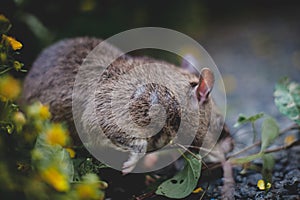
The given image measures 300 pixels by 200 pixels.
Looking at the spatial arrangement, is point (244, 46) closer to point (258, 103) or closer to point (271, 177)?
point (258, 103)

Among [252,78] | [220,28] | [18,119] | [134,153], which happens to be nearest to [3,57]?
[18,119]

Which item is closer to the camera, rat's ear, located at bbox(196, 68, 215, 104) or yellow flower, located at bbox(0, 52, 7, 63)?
yellow flower, located at bbox(0, 52, 7, 63)

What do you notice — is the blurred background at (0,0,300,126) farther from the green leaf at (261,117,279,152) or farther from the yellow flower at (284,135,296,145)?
the green leaf at (261,117,279,152)

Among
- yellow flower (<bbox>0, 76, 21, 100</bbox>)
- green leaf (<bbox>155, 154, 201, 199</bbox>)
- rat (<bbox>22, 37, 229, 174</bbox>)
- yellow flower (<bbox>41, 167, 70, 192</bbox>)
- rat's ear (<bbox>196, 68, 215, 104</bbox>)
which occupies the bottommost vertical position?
yellow flower (<bbox>41, 167, 70, 192</bbox>)

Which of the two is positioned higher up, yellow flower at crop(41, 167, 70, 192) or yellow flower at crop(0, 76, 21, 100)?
yellow flower at crop(0, 76, 21, 100)

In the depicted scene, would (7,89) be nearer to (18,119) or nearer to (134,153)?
(18,119)

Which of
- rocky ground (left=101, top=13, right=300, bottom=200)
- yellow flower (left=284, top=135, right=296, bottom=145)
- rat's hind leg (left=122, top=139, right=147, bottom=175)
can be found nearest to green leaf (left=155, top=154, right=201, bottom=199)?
rocky ground (left=101, top=13, right=300, bottom=200)

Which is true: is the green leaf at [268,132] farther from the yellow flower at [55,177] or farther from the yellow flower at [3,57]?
the yellow flower at [3,57]

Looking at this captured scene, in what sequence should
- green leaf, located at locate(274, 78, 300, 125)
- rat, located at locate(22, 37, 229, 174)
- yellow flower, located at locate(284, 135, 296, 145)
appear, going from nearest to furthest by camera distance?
1. rat, located at locate(22, 37, 229, 174)
2. green leaf, located at locate(274, 78, 300, 125)
3. yellow flower, located at locate(284, 135, 296, 145)
